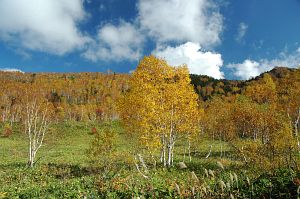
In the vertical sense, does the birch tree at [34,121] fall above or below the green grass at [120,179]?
above

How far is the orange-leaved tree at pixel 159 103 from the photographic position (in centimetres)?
3144

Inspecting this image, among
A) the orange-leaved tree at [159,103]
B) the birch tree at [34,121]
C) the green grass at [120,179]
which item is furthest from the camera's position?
the birch tree at [34,121]

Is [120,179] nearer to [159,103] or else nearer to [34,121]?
[159,103]

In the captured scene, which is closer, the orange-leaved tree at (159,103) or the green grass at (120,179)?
the green grass at (120,179)

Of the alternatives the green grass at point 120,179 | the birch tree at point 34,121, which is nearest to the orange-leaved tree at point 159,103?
the green grass at point 120,179

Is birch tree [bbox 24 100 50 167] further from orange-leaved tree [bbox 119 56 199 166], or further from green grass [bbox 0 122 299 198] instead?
orange-leaved tree [bbox 119 56 199 166]

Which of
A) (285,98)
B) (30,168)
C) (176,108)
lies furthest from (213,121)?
(30,168)

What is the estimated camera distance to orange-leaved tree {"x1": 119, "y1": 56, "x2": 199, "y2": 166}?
31.4m

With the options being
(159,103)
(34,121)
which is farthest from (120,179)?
(34,121)

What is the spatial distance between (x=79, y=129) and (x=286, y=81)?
251 feet

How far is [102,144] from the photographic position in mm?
32219

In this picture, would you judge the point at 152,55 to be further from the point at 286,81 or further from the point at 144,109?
the point at 286,81

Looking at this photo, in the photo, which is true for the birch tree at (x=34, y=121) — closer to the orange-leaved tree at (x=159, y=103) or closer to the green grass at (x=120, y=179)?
the green grass at (x=120, y=179)

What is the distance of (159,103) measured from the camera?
1291 inches
